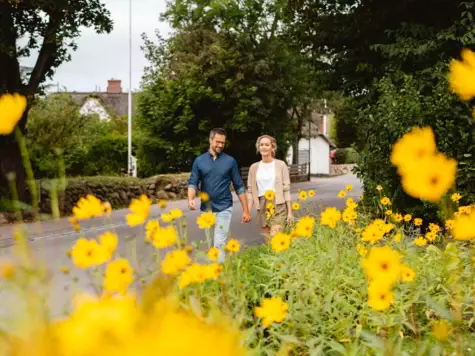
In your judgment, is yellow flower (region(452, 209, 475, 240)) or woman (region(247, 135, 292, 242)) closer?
yellow flower (region(452, 209, 475, 240))

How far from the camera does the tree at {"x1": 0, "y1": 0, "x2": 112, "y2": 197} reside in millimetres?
13430

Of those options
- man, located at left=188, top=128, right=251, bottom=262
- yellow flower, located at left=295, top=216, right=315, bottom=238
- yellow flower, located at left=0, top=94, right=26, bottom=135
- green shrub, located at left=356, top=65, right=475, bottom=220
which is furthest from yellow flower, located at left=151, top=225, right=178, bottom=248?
green shrub, located at left=356, top=65, right=475, bottom=220

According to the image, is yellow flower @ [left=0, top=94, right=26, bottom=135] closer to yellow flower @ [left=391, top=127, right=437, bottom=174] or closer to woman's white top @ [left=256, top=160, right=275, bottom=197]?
yellow flower @ [left=391, top=127, right=437, bottom=174]

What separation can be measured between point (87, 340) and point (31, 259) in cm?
121

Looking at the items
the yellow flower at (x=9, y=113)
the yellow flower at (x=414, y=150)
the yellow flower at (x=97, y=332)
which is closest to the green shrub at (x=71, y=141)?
the yellow flower at (x=9, y=113)

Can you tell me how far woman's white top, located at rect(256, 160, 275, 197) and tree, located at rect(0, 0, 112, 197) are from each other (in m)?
8.59

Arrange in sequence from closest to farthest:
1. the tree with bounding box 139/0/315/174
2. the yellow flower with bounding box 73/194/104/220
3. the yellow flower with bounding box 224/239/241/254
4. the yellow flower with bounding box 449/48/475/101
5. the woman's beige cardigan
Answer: the yellow flower with bounding box 449/48/475/101 < the yellow flower with bounding box 73/194/104/220 < the yellow flower with bounding box 224/239/241/254 < the woman's beige cardigan < the tree with bounding box 139/0/315/174

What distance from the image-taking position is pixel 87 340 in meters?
0.54

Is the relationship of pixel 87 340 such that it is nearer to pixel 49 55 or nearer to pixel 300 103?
pixel 49 55

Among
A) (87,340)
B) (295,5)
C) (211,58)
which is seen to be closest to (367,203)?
(295,5)

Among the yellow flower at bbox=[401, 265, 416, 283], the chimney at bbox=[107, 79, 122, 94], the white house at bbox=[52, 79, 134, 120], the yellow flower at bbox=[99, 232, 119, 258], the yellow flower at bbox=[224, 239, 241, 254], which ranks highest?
the chimney at bbox=[107, 79, 122, 94]

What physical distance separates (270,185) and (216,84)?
20130 mm

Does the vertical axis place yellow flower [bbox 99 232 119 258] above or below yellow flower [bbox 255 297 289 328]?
above

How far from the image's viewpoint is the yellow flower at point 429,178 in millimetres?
1351
